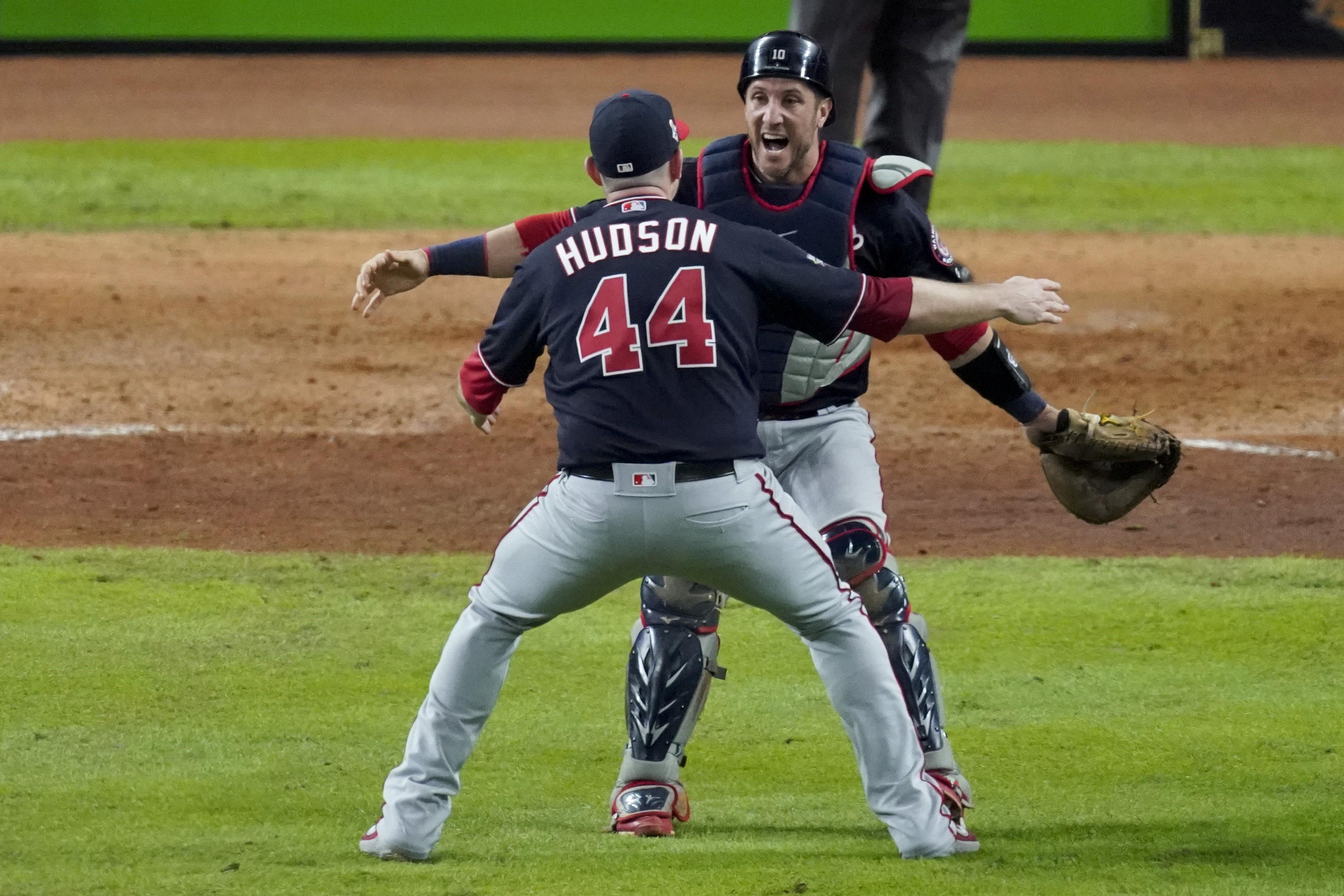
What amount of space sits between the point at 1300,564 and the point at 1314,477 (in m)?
1.50

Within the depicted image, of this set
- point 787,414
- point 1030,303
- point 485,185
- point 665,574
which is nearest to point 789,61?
point 787,414

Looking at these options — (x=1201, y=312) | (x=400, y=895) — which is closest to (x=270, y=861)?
(x=400, y=895)

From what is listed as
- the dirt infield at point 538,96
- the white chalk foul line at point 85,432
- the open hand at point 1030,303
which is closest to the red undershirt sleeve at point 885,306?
the open hand at point 1030,303

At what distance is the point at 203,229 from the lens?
13.4 m

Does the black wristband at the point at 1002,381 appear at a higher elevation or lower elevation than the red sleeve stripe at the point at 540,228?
lower

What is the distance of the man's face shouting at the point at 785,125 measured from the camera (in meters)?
4.58

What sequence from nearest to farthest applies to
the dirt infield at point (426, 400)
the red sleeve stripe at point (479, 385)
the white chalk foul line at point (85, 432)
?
the red sleeve stripe at point (479, 385) → the dirt infield at point (426, 400) → the white chalk foul line at point (85, 432)

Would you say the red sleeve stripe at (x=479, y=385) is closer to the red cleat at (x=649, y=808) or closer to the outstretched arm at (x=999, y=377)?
the red cleat at (x=649, y=808)

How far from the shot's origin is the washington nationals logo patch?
15.3ft

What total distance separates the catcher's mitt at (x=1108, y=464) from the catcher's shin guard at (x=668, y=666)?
1.04m

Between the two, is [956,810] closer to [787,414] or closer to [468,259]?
[787,414]

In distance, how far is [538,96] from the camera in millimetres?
20266

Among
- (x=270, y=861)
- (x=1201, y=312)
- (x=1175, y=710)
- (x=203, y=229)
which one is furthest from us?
(x=203, y=229)

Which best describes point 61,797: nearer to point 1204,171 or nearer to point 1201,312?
point 1201,312
